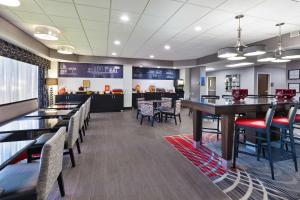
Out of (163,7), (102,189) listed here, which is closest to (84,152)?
(102,189)

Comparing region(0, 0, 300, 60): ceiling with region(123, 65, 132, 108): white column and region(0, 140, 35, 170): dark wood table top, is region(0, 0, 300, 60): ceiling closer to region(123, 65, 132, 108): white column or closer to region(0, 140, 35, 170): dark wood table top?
region(0, 140, 35, 170): dark wood table top

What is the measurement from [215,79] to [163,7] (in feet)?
34.1

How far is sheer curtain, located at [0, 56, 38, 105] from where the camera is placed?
482cm

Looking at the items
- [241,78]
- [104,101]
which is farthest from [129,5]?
[241,78]

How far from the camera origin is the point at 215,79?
12.3 metres

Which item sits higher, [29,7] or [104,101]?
[29,7]

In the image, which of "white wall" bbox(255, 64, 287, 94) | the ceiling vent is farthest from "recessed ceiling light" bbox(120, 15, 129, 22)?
"white wall" bbox(255, 64, 287, 94)

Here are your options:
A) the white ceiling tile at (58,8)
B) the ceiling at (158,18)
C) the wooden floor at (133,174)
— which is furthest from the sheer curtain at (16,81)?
the wooden floor at (133,174)

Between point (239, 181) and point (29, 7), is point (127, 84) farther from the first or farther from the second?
point (239, 181)

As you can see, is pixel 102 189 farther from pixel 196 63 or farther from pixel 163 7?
pixel 196 63

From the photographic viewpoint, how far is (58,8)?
312 cm

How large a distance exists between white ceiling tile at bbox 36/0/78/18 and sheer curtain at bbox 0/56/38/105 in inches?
112

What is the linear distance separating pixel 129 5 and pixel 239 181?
135 inches

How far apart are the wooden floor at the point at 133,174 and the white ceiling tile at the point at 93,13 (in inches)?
112
